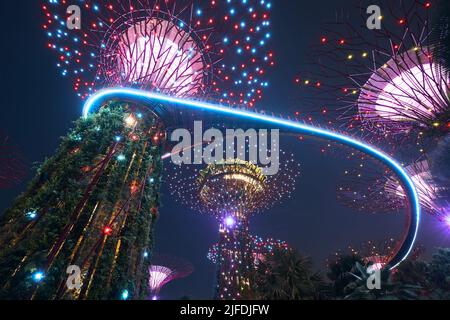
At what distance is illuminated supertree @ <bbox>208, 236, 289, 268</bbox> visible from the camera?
9437 mm

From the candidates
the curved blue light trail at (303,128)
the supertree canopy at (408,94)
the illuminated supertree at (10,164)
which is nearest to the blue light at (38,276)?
the curved blue light trail at (303,128)

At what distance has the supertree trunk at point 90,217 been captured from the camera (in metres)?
5.21

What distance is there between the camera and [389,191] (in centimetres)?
1341

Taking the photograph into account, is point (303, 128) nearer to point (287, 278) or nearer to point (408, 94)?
point (408, 94)

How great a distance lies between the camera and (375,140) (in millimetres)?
11945

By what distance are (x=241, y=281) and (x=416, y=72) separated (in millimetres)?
8836

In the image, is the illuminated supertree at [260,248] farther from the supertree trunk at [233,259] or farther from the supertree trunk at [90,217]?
the supertree trunk at [90,217]

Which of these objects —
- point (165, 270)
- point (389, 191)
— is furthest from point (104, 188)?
point (165, 270)

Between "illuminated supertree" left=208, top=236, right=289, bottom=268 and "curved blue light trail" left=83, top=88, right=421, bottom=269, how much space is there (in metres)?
3.79

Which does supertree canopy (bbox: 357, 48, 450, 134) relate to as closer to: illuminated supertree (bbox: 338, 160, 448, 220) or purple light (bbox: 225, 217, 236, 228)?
illuminated supertree (bbox: 338, 160, 448, 220)

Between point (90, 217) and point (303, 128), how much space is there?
271 inches

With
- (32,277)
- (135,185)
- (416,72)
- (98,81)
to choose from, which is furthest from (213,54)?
(32,277)

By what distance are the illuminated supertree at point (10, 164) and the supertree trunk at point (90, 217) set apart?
918 cm
